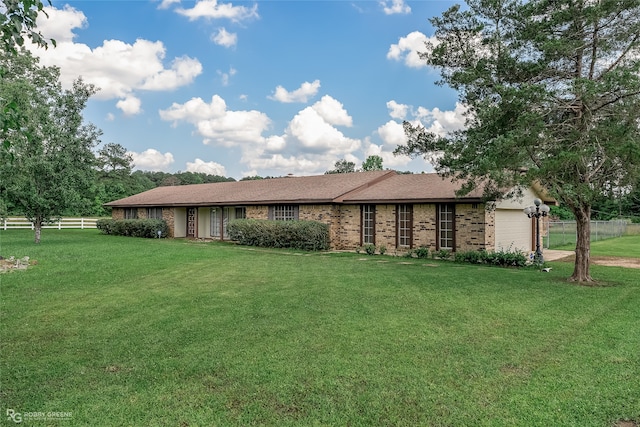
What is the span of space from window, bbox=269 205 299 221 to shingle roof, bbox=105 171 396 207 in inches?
18.9

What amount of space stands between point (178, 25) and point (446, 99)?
31.9 ft

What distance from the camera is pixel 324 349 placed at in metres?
5.05

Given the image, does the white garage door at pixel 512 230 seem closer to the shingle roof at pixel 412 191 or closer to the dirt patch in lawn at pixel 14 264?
the shingle roof at pixel 412 191

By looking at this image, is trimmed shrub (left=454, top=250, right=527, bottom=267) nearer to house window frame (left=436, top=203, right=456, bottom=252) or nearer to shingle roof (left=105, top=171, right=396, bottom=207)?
house window frame (left=436, top=203, right=456, bottom=252)

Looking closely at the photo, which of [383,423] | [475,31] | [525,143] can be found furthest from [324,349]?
[475,31]

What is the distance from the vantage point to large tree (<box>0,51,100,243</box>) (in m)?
18.2

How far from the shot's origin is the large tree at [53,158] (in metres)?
18.2

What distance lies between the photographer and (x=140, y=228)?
2472 cm

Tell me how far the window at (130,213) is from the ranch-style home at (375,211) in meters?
3.36

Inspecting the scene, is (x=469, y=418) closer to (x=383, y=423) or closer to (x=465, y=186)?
(x=383, y=423)

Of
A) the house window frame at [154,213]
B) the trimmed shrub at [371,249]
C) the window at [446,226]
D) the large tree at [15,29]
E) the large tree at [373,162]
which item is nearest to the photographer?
the large tree at [15,29]

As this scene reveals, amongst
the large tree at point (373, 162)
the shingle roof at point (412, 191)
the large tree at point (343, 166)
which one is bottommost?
the shingle roof at point (412, 191)

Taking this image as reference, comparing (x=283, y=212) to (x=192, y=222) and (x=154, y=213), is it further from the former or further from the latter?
(x=154, y=213)

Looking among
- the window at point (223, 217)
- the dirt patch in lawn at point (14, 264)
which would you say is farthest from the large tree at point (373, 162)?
the dirt patch in lawn at point (14, 264)
